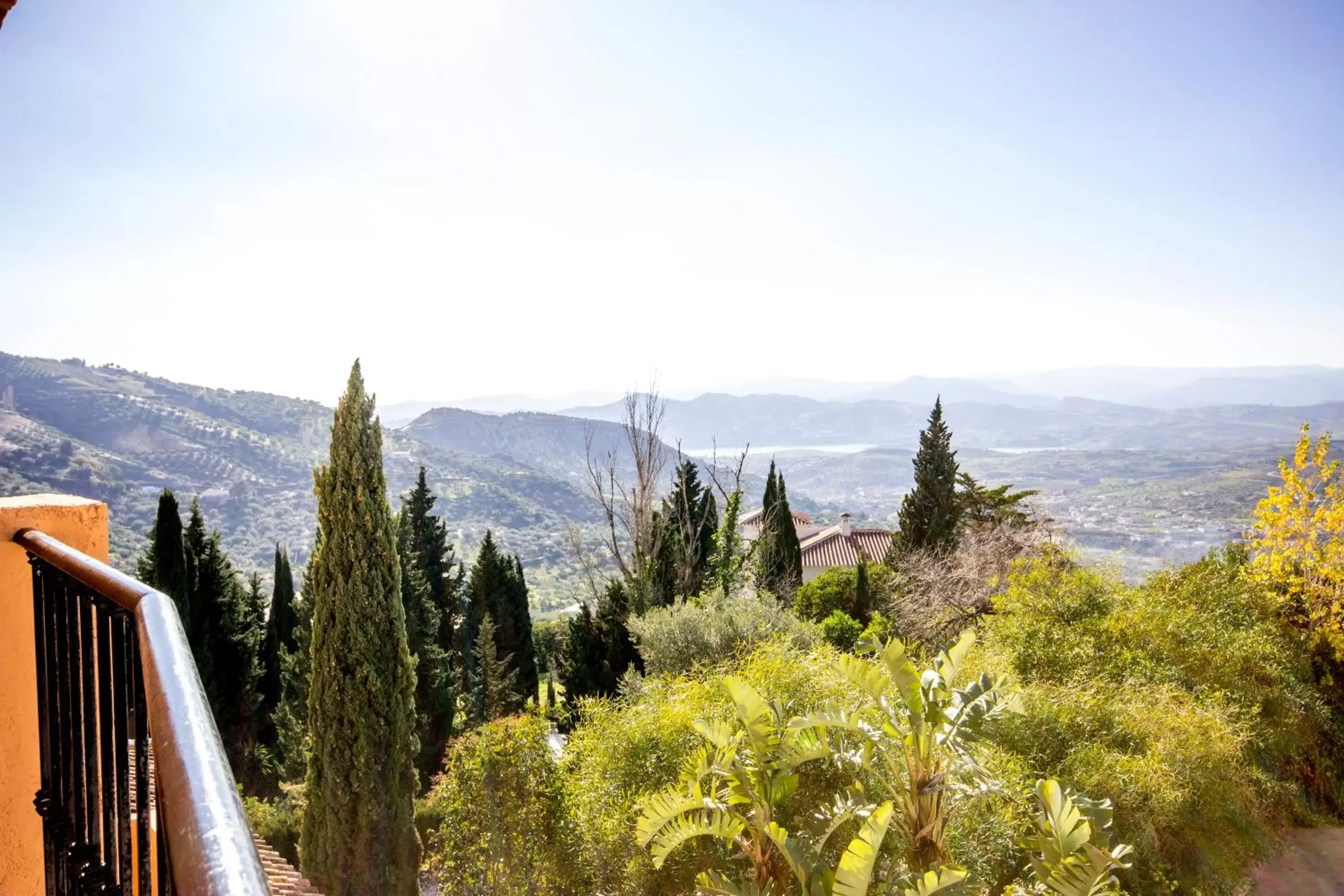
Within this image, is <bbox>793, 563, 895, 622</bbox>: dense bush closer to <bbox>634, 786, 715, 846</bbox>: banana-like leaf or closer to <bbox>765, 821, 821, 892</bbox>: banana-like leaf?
<bbox>634, 786, 715, 846</bbox>: banana-like leaf

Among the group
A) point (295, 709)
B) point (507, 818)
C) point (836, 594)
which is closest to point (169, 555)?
point (295, 709)

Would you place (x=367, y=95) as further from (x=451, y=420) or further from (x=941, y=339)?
(x=451, y=420)

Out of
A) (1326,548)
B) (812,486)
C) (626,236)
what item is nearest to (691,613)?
(1326,548)

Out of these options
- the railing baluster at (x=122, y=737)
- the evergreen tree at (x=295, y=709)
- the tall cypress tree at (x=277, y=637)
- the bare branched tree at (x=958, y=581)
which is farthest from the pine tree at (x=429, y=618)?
the railing baluster at (x=122, y=737)

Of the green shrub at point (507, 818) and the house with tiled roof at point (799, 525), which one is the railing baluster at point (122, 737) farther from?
the house with tiled roof at point (799, 525)

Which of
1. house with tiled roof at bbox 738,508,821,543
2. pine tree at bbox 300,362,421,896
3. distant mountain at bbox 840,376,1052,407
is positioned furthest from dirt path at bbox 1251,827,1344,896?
distant mountain at bbox 840,376,1052,407

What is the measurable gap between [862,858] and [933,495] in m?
20.9

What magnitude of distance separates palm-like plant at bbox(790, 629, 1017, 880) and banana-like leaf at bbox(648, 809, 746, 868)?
2.59 feet

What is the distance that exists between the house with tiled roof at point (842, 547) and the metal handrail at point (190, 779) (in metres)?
25.6

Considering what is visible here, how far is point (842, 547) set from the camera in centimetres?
2862

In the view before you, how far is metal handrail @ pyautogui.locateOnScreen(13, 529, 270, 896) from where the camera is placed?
47cm

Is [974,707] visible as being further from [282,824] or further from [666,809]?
[282,824]

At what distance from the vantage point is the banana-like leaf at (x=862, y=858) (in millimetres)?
3758

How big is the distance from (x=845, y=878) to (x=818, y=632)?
26.0 ft
